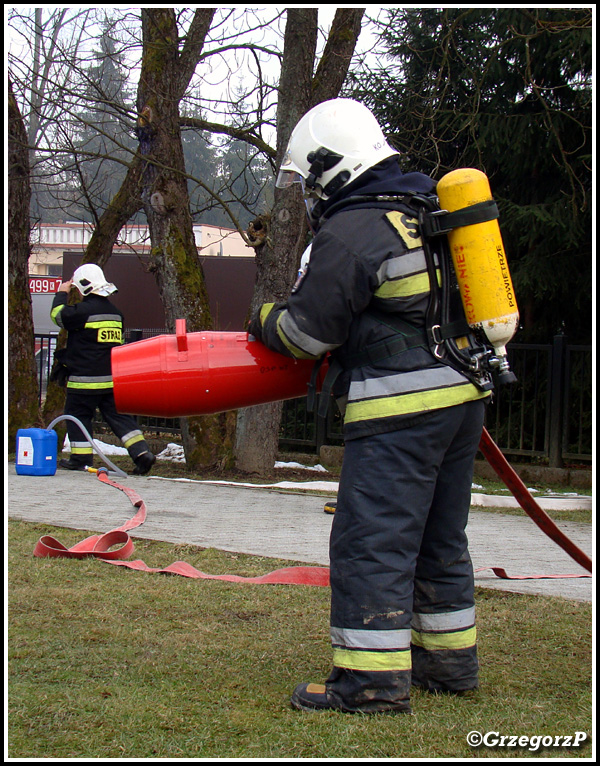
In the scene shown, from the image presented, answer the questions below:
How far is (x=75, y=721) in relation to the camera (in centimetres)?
263

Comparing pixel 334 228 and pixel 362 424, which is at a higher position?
pixel 334 228

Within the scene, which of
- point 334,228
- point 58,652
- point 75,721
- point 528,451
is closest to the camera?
point 75,721

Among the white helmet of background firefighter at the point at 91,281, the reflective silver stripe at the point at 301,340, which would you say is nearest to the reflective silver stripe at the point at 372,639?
the reflective silver stripe at the point at 301,340

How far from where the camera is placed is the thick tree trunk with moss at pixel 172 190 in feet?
31.0

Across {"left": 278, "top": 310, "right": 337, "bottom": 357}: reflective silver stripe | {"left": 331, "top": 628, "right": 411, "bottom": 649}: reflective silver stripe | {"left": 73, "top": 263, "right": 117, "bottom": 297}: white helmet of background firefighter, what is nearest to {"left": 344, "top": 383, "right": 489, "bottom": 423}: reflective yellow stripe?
{"left": 278, "top": 310, "right": 337, "bottom": 357}: reflective silver stripe

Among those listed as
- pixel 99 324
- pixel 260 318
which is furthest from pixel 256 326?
pixel 99 324

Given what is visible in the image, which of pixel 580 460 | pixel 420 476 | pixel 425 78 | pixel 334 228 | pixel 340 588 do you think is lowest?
pixel 580 460

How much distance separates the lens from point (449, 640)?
304cm

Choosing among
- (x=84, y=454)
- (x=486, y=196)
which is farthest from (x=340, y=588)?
(x=84, y=454)

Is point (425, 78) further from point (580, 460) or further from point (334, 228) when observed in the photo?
point (334, 228)

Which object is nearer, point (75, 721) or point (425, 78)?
point (75, 721)

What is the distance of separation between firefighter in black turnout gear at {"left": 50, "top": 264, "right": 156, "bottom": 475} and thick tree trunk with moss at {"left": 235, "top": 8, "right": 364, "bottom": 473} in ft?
4.58

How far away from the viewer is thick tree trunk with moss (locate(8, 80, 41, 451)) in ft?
37.3

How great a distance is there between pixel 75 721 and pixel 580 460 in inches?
355
